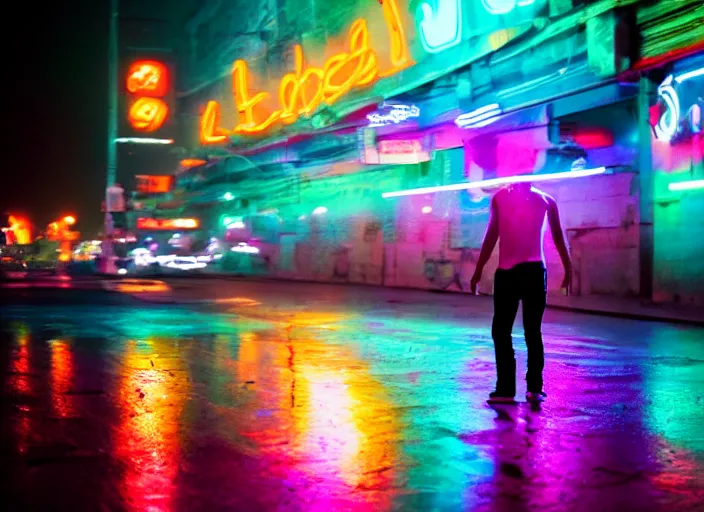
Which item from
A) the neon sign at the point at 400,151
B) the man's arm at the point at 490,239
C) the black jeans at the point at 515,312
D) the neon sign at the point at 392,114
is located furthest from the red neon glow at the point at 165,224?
the black jeans at the point at 515,312

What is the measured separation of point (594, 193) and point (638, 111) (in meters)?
2.20

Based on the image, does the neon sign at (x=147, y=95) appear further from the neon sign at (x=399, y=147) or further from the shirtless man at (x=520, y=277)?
the shirtless man at (x=520, y=277)

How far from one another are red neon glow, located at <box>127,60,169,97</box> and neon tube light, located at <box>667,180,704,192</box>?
3460cm

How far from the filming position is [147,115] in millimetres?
46125

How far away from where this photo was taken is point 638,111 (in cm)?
1836

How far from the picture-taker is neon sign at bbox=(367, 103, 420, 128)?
25469 millimetres

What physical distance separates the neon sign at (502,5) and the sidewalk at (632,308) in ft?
24.1

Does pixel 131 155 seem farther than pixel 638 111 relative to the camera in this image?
Yes

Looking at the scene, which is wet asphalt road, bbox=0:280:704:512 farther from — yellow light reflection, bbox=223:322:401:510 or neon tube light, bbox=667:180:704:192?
neon tube light, bbox=667:180:704:192

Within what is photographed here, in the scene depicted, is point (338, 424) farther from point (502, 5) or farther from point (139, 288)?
point (139, 288)

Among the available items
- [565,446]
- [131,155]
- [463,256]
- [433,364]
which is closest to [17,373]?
[433,364]

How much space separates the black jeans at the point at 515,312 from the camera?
6777 millimetres

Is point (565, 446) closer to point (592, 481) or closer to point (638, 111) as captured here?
point (592, 481)

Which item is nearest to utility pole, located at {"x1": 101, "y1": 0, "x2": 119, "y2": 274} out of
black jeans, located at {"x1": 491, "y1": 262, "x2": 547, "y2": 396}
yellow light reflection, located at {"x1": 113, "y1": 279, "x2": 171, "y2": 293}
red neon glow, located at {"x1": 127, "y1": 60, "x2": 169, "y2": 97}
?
red neon glow, located at {"x1": 127, "y1": 60, "x2": 169, "y2": 97}
